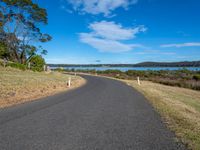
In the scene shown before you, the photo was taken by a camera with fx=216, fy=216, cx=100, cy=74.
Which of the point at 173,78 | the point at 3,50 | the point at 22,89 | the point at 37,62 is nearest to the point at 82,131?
the point at 22,89

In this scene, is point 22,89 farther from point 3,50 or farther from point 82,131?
point 3,50

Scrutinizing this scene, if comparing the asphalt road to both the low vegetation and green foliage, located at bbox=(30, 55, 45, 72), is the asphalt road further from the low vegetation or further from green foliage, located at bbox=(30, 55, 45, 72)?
green foliage, located at bbox=(30, 55, 45, 72)

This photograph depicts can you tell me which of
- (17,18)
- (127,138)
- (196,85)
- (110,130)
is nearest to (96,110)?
(110,130)

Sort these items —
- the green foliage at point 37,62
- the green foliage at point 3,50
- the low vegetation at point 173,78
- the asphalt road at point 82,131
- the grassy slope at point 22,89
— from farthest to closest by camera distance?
the green foliage at point 37,62 → the green foliage at point 3,50 → the low vegetation at point 173,78 → the grassy slope at point 22,89 → the asphalt road at point 82,131

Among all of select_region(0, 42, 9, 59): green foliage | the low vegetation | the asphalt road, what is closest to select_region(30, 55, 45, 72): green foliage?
select_region(0, 42, 9, 59): green foliage

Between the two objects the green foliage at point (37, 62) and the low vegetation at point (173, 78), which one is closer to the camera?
the low vegetation at point (173, 78)

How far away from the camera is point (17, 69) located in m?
34.3

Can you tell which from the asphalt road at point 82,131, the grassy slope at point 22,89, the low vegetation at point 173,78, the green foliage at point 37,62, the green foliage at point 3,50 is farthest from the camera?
the green foliage at point 37,62

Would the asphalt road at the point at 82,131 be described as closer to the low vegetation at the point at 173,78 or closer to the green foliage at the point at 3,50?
the low vegetation at the point at 173,78

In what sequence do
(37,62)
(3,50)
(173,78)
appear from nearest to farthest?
(3,50)
(37,62)
(173,78)

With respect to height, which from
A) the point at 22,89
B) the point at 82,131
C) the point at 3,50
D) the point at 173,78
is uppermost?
the point at 3,50

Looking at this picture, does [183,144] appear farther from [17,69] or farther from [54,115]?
[17,69]

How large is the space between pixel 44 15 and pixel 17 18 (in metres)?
5.10

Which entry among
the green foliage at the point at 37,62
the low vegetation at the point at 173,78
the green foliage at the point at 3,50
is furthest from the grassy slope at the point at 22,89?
the low vegetation at the point at 173,78
